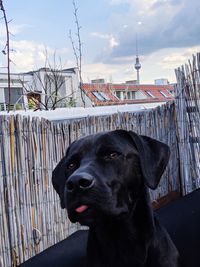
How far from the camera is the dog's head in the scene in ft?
6.04

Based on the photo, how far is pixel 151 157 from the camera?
2199 millimetres

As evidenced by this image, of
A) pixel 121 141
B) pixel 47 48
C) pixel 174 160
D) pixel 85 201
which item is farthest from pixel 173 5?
pixel 85 201

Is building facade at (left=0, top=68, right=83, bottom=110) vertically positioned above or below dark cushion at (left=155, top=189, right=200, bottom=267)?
above

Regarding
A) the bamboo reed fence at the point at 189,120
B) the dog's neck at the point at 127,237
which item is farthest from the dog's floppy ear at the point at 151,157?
the bamboo reed fence at the point at 189,120

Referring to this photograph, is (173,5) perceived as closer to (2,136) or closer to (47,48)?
(47,48)

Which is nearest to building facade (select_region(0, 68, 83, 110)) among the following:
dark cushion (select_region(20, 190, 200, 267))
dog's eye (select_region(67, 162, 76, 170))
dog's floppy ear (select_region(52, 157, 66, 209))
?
dark cushion (select_region(20, 190, 200, 267))

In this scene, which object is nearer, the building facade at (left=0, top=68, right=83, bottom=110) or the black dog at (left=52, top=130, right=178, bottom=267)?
the black dog at (left=52, top=130, right=178, bottom=267)

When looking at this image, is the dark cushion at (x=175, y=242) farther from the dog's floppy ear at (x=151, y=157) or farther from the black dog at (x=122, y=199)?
the dog's floppy ear at (x=151, y=157)

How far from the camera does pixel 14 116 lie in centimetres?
295

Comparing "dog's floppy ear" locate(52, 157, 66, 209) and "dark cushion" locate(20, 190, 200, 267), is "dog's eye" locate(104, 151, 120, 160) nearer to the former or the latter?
"dog's floppy ear" locate(52, 157, 66, 209)

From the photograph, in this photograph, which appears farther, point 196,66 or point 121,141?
point 196,66

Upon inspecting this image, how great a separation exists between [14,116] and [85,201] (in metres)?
1.32

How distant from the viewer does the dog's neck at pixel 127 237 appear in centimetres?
220

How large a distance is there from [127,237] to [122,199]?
1.02ft
